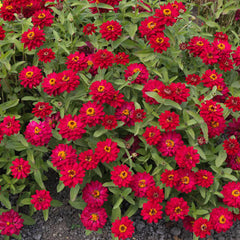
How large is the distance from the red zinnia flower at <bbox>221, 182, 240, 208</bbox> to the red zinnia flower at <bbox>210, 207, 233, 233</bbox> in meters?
0.07

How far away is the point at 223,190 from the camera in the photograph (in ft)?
7.29

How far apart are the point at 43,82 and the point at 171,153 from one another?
3.31 ft

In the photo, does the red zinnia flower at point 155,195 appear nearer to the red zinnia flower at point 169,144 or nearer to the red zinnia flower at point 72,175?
the red zinnia flower at point 169,144

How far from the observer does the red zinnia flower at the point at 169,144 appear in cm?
216

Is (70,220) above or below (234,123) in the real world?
below

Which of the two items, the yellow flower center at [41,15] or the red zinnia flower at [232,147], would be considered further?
the yellow flower center at [41,15]

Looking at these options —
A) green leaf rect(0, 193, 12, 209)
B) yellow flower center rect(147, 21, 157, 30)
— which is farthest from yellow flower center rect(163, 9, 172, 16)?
green leaf rect(0, 193, 12, 209)

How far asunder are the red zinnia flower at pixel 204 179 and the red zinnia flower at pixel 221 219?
0.61 feet

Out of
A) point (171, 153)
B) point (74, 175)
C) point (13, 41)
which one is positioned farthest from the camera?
point (13, 41)

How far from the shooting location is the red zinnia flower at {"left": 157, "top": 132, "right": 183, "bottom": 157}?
7.09ft

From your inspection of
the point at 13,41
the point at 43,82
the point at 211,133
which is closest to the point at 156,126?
the point at 211,133

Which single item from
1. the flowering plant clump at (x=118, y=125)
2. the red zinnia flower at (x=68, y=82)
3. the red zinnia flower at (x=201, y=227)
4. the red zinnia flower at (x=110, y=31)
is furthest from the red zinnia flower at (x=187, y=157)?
the red zinnia flower at (x=110, y=31)

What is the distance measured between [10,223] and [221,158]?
5.00 feet

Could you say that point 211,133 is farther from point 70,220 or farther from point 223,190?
point 70,220
